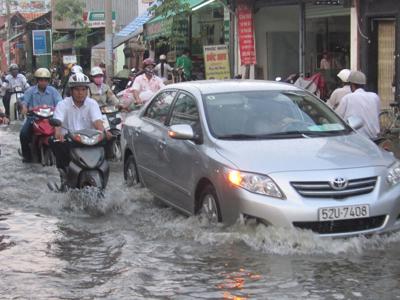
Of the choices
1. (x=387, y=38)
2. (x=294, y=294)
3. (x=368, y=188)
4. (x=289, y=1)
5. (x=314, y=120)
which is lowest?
(x=294, y=294)

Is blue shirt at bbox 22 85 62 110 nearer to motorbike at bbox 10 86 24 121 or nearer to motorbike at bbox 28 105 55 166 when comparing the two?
motorbike at bbox 28 105 55 166

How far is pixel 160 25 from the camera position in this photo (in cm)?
2111

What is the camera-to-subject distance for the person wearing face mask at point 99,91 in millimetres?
12117

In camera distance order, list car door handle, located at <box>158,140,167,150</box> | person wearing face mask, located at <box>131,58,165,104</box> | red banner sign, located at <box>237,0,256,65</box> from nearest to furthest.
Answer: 1. car door handle, located at <box>158,140,167,150</box>
2. person wearing face mask, located at <box>131,58,165,104</box>
3. red banner sign, located at <box>237,0,256,65</box>

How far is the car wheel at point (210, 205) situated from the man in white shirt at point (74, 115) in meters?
2.10

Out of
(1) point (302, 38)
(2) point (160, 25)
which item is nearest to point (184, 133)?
(1) point (302, 38)

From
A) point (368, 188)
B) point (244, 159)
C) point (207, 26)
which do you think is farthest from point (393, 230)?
point (207, 26)

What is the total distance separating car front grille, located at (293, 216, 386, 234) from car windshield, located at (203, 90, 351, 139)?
1.16 metres

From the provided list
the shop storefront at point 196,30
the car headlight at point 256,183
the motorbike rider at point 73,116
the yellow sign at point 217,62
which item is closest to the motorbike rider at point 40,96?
the motorbike rider at point 73,116

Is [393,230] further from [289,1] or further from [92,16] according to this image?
[92,16]

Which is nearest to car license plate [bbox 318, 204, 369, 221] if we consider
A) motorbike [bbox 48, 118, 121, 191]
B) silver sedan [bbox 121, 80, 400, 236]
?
silver sedan [bbox 121, 80, 400, 236]

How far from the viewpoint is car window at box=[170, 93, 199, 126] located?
24.0ft

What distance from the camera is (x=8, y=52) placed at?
181ft

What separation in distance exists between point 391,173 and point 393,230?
20.2 inches
